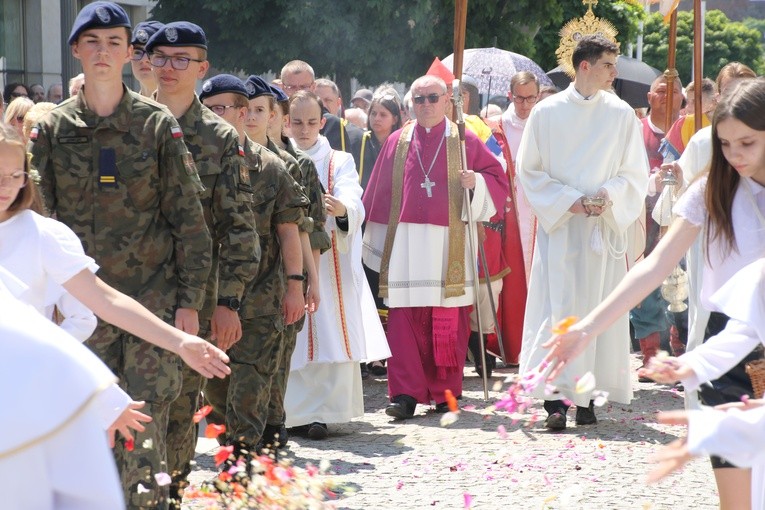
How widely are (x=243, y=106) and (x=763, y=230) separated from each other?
304 centimetres

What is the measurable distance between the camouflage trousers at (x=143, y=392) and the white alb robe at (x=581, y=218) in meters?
3.85

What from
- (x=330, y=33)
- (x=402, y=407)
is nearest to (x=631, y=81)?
(x=330, y=33)

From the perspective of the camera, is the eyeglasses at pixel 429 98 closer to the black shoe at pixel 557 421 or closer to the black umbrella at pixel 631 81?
the black shoe at pixel 557 421

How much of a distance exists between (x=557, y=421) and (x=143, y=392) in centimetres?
376

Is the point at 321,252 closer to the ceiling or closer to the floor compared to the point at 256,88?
closer to the floor

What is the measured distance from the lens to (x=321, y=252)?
8156mm

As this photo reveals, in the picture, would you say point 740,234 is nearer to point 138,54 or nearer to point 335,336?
point 138,54

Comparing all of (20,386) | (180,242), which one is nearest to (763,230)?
(180,242)

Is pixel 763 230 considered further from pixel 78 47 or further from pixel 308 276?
pixel 308 276

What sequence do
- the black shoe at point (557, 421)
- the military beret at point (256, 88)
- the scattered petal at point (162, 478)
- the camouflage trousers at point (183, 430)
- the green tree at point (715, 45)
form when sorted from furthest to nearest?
1. the green tree at point (715, 45)
2. the black shoe at point (557, 421)
3. the military beret at point (256, 88)
4. the camouflage trousers at point (183, 430)
5. the scattered petal at point (162, 478)

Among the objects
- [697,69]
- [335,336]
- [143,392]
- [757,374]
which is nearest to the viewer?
[757,374]

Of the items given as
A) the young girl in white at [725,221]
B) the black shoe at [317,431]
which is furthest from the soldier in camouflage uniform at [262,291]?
the young girl in white at [725,221]

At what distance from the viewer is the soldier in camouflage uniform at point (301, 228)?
7.37m

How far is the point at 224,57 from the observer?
2969cm
